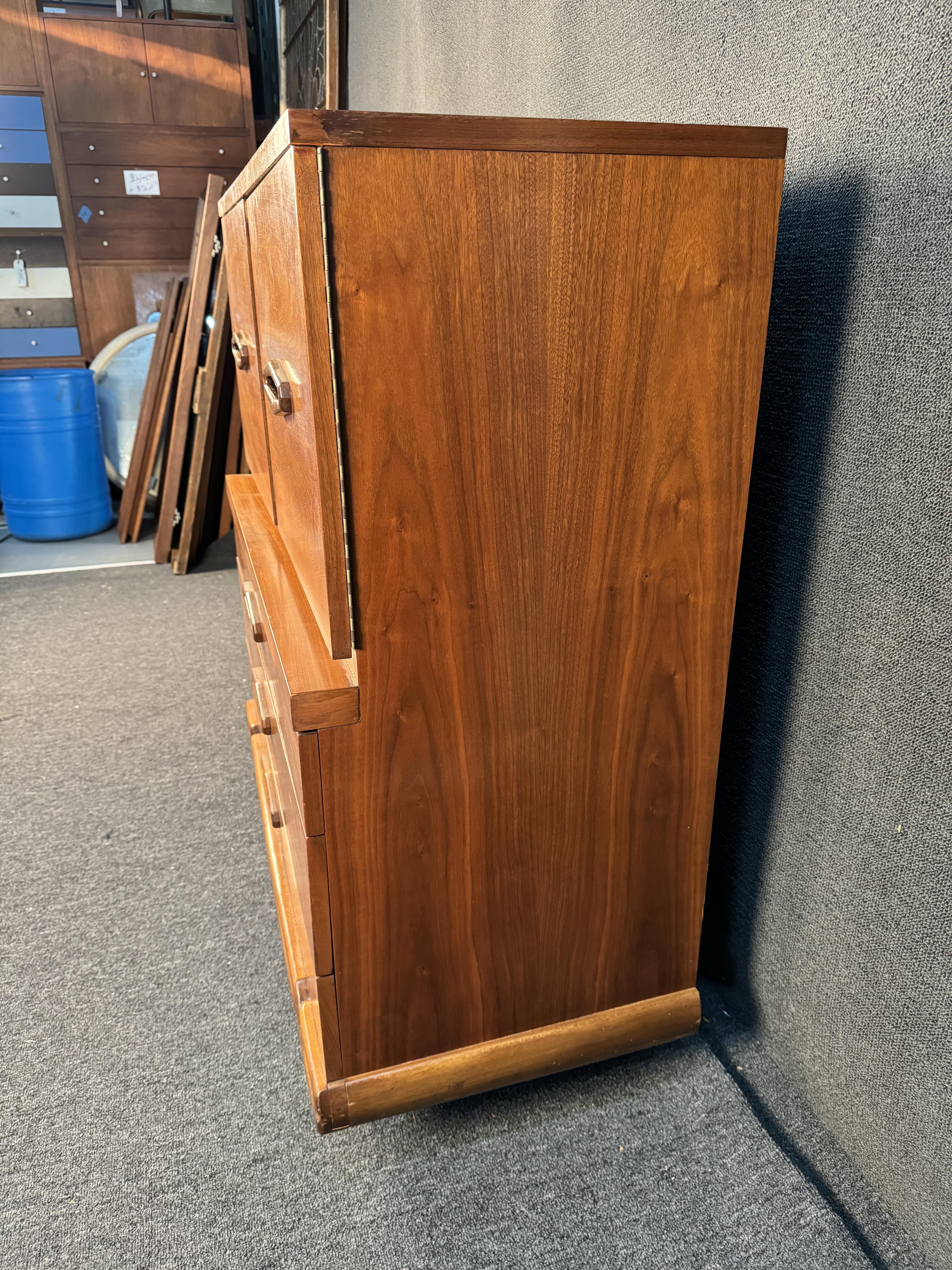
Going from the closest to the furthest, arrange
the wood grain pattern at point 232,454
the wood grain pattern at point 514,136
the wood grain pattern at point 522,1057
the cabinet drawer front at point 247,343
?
the wood grain pattern at point 514,136
the wood grain pattern at point 522,1057
the cabinet drawer front at point 247,343
the wood grain pattern at point 232,454

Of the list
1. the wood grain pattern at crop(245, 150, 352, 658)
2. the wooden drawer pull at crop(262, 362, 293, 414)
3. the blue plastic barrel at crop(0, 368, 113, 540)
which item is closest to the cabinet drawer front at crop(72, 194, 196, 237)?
the blue plastic barrel at crop(0, 368, 113, 540)

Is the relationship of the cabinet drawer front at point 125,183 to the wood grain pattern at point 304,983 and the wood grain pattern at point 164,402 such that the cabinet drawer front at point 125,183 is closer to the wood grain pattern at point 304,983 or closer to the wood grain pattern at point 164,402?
the wood grain pattern at point 164,402

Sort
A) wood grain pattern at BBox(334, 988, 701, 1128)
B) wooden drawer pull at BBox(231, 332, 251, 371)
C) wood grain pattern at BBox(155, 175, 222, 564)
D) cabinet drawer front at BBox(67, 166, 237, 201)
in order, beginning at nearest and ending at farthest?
wood grain pattern at BBox(334, 988, 701, 1128)
wooden drawer pull at BBox(231, 332, 251, 371)
wood grain pattern at BBox(155, 175, 222, 564)
cabinet drawer front at BBox(67, 166, 237, 201)

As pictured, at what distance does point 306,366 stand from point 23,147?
393 centimetres

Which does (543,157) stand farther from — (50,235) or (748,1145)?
(50,235)

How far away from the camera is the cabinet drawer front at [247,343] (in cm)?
120

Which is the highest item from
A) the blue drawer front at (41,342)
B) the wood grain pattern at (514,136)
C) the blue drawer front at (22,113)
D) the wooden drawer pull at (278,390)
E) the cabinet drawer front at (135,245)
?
the blue drawer front at (22,113)

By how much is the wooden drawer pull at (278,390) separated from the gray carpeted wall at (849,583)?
57cm

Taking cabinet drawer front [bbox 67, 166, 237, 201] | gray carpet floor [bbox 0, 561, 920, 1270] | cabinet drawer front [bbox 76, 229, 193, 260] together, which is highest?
cabinet drawer front [bbox 67, 166, 237, 201]

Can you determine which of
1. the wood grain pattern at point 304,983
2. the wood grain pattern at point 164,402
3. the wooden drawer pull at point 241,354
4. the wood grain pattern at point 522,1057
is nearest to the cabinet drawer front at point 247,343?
the wooden drawer pull at point 241,354

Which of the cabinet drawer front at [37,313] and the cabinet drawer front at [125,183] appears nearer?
the cabinet drawer front at [125,183]

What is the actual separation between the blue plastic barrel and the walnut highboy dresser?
262cm

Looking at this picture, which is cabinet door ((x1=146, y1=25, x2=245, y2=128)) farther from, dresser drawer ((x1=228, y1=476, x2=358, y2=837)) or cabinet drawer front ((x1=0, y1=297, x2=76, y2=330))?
dresser drawer ((x1=228, y1=476, x2=358, y2=837))

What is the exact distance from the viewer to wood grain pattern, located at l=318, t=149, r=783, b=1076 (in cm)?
75
